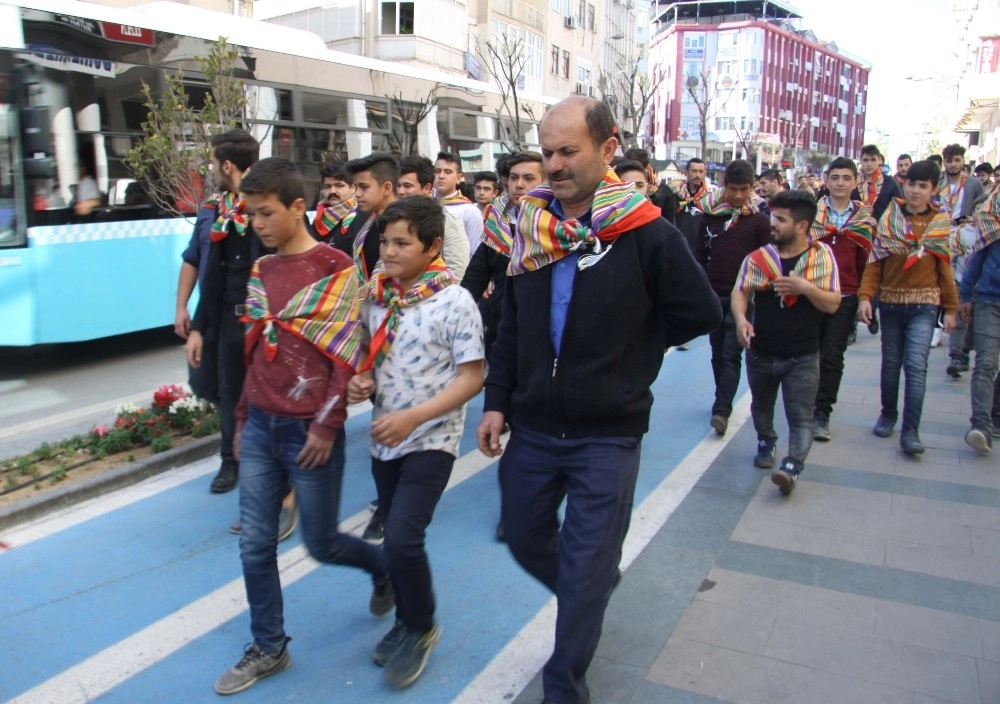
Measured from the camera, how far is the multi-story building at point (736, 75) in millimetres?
87125

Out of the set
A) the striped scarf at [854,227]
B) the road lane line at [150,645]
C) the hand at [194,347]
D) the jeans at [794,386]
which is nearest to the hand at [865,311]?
the striped scarf at [854,227]

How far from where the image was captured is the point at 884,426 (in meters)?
6.53

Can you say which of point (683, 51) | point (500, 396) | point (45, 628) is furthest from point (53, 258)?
point (683, 51)

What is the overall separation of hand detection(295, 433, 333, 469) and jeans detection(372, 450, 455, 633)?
0.91 feet

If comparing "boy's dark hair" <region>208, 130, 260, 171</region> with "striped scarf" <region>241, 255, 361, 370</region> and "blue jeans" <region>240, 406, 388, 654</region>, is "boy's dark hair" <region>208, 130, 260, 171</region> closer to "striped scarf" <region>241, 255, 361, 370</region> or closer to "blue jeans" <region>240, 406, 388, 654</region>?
"striped scarf" <region>241, 255, 361, 370</region>

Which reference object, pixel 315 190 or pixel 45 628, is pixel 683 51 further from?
pixel 45 628

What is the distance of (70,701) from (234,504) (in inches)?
75.1

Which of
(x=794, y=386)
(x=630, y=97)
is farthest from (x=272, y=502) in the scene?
(x=630, y=97)

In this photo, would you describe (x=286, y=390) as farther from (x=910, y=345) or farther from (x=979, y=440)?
(x=979, y=440)

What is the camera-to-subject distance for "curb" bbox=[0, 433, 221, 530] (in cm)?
473

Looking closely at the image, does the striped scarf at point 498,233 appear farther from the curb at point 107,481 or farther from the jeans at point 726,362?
the curb at point 107,481

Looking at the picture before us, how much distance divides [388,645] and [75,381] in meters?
6.18

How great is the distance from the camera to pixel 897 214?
5.98m

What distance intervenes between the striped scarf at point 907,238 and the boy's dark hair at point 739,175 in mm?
950
